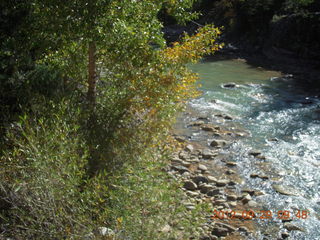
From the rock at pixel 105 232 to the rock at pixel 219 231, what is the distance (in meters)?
2.57

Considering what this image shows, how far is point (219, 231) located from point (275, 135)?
17.2ft

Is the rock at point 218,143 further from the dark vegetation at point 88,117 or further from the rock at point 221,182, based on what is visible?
the dark vegetation at point 88,117

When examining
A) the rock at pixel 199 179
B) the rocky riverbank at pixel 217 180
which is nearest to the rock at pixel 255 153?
the rocky riverbank at pixel 217 180

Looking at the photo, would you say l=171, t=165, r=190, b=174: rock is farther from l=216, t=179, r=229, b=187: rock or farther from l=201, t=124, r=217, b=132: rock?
l=201, t=124, r=217, b=132: rock

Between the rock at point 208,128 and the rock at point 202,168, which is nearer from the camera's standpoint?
the rock at point 202,168

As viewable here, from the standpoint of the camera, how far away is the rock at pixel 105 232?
3565mm

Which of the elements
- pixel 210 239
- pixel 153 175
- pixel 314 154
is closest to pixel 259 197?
pixel 210 239

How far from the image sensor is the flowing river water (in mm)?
6812

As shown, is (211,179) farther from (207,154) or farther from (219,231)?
(219,231)

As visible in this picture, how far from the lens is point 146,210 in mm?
3820

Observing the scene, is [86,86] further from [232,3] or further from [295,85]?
[232,3]

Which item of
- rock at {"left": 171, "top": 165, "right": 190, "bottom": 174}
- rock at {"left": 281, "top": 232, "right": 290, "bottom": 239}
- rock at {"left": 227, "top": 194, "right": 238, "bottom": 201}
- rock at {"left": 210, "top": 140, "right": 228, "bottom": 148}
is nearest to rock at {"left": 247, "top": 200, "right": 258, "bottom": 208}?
rock at {"left": 227, "top": 194, "right": 238, "bottom": 201}

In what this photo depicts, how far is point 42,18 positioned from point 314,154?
24.0ft
